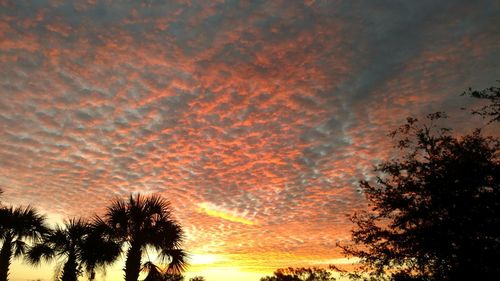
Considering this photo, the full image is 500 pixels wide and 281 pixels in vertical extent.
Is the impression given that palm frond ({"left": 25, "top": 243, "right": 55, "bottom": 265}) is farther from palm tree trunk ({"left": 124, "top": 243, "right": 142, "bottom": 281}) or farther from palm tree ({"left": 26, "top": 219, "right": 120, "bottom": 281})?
palm tree trunk ({"left": 124, "top": 243, "right": 142, "bottom": 281})

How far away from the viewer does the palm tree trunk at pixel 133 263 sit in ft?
57.1

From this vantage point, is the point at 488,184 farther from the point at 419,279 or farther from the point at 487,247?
the point at 419,279

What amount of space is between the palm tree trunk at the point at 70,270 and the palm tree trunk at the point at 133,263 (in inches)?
251

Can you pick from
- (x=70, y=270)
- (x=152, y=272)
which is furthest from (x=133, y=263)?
(x=70, y=270)

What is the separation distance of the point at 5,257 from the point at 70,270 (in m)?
4.96

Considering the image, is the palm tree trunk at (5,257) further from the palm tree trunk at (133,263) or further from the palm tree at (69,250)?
the palm tree trunk at (133,263)

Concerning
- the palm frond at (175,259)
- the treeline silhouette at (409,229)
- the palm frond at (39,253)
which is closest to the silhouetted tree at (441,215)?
the treeline silhouette at (409,229)

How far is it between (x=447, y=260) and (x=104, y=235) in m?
18.5

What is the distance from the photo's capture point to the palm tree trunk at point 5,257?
21919 millimetres

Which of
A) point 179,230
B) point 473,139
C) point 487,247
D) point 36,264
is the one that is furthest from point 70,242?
point 473,139

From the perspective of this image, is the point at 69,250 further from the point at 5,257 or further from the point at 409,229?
the point at 409,229

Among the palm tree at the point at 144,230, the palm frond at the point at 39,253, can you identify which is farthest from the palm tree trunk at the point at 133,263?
the palm frond at the point at 39,253

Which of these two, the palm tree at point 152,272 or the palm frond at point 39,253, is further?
the palm frond at point 39,253

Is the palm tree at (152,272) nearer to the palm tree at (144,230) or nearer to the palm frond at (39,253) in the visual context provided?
the palm tree at (144,230)
